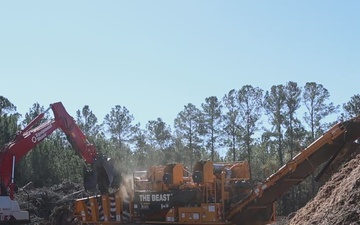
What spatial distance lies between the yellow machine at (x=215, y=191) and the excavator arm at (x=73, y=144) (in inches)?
34.4

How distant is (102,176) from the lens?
2109 centimetres

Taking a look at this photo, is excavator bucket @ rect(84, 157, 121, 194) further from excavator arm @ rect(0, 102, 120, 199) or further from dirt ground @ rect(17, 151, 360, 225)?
dirt ground @ rect(17, 151, 360, 225)

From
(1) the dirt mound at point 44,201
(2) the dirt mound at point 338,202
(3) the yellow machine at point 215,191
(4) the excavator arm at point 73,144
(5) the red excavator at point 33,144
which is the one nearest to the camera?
(2) the dirt mound at point 338,202

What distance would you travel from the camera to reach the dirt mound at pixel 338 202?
11.7 m

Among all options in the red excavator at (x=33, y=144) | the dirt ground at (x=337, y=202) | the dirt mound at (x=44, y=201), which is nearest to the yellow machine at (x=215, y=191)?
the red excavator at (x=33, y=144)

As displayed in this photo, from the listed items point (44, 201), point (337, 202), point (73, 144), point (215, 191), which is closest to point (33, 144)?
point (73, 144)

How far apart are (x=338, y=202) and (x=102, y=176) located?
10.8 m

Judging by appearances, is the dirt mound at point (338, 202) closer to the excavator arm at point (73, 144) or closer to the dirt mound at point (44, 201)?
the excavator arm at point (73, 144)

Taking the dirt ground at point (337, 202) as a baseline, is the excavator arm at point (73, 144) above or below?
above

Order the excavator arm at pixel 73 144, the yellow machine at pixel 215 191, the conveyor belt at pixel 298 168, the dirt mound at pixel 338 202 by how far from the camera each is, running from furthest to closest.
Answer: the excavator arm at pixel 73 144
the yellow machine at pixel 215 191
the conveyor belt at pixel 298 168
the dirt mound at pixel 338 202

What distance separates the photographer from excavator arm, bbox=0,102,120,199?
20.8 metres

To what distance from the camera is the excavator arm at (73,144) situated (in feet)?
68.4

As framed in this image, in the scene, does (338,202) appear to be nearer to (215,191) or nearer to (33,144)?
(215,191)

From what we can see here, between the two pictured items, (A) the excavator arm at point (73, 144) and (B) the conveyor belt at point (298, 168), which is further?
(A) the excavator arm at point (73, 144)
